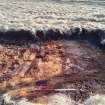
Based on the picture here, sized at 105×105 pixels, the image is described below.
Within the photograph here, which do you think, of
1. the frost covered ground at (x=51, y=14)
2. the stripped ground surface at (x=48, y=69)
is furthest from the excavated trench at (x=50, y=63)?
the frost covered ground at (x=51, y=14)

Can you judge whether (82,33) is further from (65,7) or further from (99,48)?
(65,7)

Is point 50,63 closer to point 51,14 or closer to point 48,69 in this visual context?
point 48,69

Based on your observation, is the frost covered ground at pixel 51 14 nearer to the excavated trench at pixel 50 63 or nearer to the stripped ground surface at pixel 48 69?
the excavated trench at pixel 50 63

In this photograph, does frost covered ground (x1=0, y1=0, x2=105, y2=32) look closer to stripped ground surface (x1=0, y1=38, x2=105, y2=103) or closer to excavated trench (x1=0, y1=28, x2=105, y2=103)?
excavated trench (x1=0, y1=28, x2=105, y2=103)

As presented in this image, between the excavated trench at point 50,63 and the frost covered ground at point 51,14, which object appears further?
the frost covered ground at point 51,14

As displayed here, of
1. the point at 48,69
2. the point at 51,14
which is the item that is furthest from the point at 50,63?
the point at 51,14

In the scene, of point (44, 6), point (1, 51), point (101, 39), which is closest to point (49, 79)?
point (1, 51)

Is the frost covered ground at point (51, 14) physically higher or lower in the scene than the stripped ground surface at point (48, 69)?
higher
